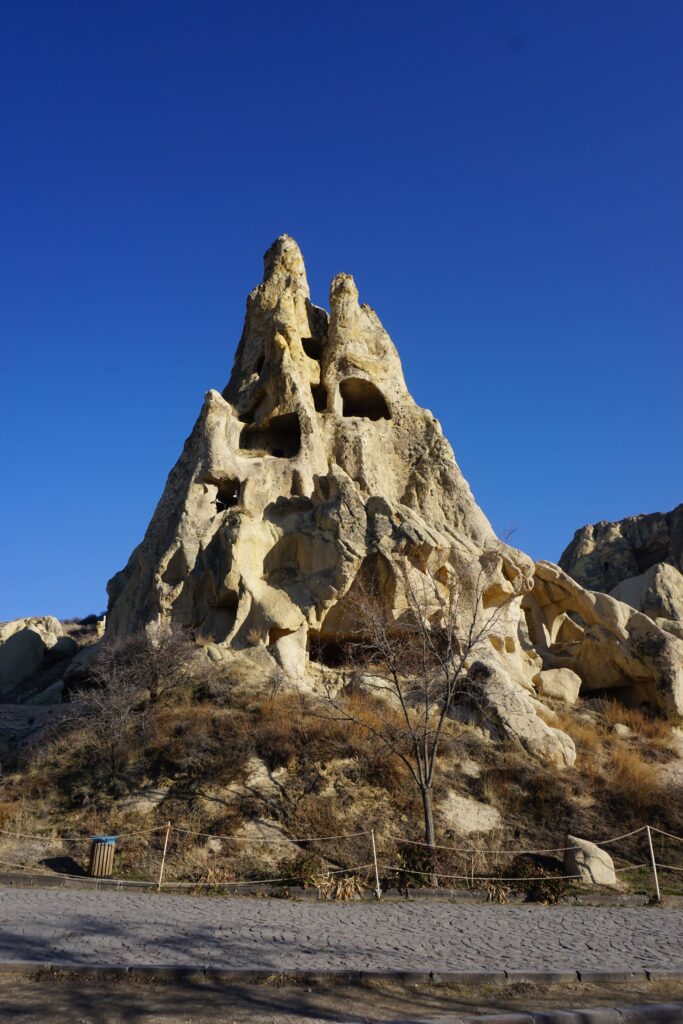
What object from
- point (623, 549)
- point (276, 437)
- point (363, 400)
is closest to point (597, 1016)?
point (276, 437)

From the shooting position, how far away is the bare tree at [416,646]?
15445 millimetres

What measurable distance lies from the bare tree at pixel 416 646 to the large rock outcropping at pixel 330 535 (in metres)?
0.22

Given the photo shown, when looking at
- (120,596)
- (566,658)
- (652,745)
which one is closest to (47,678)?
(120,596)

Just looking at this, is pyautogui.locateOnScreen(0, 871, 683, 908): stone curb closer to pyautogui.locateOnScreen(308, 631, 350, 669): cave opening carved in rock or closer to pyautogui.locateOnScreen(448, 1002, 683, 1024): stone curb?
pyautogui.locateOnScreen(448, 1002, 683, 1024): stone curb

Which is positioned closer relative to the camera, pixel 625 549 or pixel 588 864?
pixel 588 864

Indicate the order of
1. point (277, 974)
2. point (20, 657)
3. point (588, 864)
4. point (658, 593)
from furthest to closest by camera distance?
point (20, 657), point (658, 593), point (588, 864), point (277, 974)

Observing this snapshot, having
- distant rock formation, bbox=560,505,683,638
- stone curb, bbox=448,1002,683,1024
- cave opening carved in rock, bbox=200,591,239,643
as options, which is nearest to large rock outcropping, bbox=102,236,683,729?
cave opening carved in rock, bbox=200,591,239,643

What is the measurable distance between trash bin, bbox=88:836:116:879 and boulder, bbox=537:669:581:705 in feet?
43.8

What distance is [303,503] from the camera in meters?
21.9

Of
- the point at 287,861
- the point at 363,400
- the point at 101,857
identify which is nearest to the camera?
the point at 101,857

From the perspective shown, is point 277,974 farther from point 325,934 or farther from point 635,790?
point 635,790

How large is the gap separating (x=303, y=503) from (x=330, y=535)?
1.85 meters

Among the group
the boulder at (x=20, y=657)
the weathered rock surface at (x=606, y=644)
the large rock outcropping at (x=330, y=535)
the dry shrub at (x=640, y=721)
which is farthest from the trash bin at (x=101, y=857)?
the boulder at (x=20, y=657)

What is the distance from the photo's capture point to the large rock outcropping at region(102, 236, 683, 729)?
1981cm
